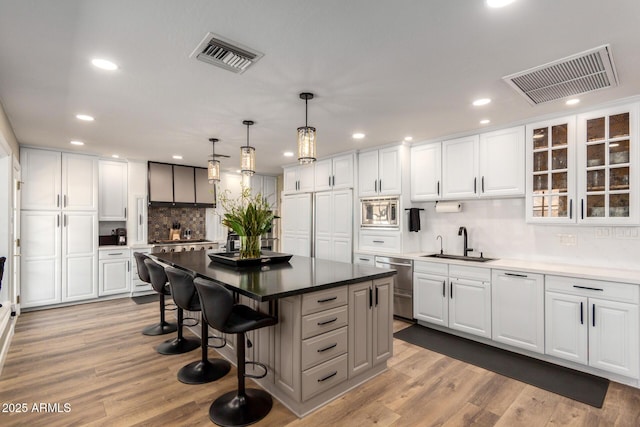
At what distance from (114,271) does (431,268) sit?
509 centimetres

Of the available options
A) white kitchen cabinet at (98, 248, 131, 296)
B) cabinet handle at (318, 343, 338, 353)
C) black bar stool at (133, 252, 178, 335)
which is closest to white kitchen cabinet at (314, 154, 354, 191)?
black bar stool at (133, 252, 178, 335)

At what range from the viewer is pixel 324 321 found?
7.51 feet

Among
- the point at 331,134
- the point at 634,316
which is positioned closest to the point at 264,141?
the point at 331,134

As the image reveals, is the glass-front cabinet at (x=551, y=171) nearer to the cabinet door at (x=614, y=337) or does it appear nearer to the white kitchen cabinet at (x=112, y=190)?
the cabinet door at (x=614, y=337)

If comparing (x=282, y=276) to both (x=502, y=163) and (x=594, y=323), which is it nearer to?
(x=594, y=323)

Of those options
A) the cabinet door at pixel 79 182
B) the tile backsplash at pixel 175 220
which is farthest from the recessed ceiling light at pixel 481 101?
the cabinet door at pixel 79 182

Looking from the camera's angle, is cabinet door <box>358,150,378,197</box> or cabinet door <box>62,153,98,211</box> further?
cabinet door <box>62,153,98,211</box>

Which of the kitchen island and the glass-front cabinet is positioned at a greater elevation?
the glass-front cabinet

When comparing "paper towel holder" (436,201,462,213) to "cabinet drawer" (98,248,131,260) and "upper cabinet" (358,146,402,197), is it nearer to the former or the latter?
"upper cabinet" (358,146,402,197)

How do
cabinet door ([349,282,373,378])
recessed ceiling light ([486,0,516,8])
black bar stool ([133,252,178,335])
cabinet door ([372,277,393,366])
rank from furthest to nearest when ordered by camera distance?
1. black bar stool ([133,252,178,335])
2. cabinet door ([372,277,393,366])
3. cabinet door ([349,282,373,378])
4. recessed ceiling light ([486,0,516,8])

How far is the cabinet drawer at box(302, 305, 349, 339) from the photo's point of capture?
2201mm

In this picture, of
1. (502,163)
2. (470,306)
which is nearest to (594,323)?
(470,306)

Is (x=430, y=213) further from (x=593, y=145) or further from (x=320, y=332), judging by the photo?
(x=320, y=332)

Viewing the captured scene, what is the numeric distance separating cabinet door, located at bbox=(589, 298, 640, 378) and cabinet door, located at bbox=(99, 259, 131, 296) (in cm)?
632
